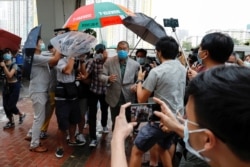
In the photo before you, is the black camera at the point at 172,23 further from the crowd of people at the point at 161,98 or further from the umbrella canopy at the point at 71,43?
the umbrella canopy at the point at 71,43

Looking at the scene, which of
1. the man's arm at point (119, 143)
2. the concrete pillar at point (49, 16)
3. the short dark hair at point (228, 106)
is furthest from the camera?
the concrete pillar at point (49, 16)

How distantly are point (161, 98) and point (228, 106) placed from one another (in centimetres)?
246

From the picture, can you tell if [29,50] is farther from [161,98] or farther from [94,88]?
[161,98]

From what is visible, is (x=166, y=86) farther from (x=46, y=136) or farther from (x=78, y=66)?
(x=46, y=136)

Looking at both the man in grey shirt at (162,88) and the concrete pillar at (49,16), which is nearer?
the man in grey shirt at (162,88)

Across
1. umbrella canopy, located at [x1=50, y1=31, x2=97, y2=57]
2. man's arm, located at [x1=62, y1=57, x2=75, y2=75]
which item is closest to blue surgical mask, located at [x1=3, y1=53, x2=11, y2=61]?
umbrella canopy, located at [x1=50, y1=31, x2=97, y2=57]

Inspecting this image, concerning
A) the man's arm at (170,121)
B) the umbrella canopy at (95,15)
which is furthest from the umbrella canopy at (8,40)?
the man's arm at (170,121)

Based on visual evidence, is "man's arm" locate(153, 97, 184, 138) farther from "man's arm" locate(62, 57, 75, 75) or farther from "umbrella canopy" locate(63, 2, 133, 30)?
"umbrella canopy" locate(63, 2, 133, 30)

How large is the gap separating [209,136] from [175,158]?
376 cm

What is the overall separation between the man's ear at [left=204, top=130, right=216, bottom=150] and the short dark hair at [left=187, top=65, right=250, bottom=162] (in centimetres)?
2

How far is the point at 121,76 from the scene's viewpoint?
4723mm

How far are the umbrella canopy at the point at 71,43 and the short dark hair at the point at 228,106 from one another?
3.45 m

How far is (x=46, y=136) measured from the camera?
561 centimetres

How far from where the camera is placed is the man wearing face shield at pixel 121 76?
4703mm
